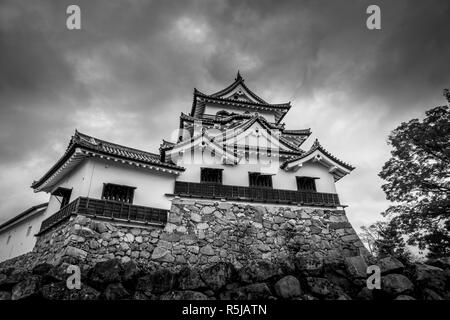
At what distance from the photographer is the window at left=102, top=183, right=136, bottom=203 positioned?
12.0 metres

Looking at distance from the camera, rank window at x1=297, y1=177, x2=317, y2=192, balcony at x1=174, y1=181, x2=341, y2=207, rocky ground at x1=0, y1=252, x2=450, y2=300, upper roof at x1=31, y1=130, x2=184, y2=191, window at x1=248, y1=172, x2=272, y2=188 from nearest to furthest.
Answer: rocky ground at x1=0, y1=252, x2=450, y2=300, upper roof at x1=31, y1=130, x2=184, y2=191, balcony at x1=174, y1=181, x2=341, y2=207, window at x1=248, y1=172, x2=272, y2=188, window at x1=297, y1=177, x2=317, y2=192

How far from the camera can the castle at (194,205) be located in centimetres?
1130

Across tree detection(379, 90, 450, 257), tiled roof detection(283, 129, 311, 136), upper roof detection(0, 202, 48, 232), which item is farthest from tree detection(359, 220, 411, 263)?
upper roof detection(0, 202, 48, 232)

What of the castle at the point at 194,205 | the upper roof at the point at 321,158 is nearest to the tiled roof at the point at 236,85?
the castle at the point at 194,205

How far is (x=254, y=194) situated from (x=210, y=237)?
3452 millimetres

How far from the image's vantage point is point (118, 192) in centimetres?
1232

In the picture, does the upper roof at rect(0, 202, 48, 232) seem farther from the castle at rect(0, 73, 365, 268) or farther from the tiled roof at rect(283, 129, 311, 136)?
the tiled roof at rect(283, 129, 311, 136)

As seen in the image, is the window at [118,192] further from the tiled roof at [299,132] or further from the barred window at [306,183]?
the tiled roof at [299,132]

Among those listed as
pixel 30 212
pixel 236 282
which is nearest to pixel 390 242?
pixel 236 282

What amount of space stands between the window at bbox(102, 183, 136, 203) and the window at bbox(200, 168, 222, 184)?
3797 mm

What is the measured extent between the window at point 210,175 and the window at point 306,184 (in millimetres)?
4756

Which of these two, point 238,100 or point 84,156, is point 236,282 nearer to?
point 84,156
